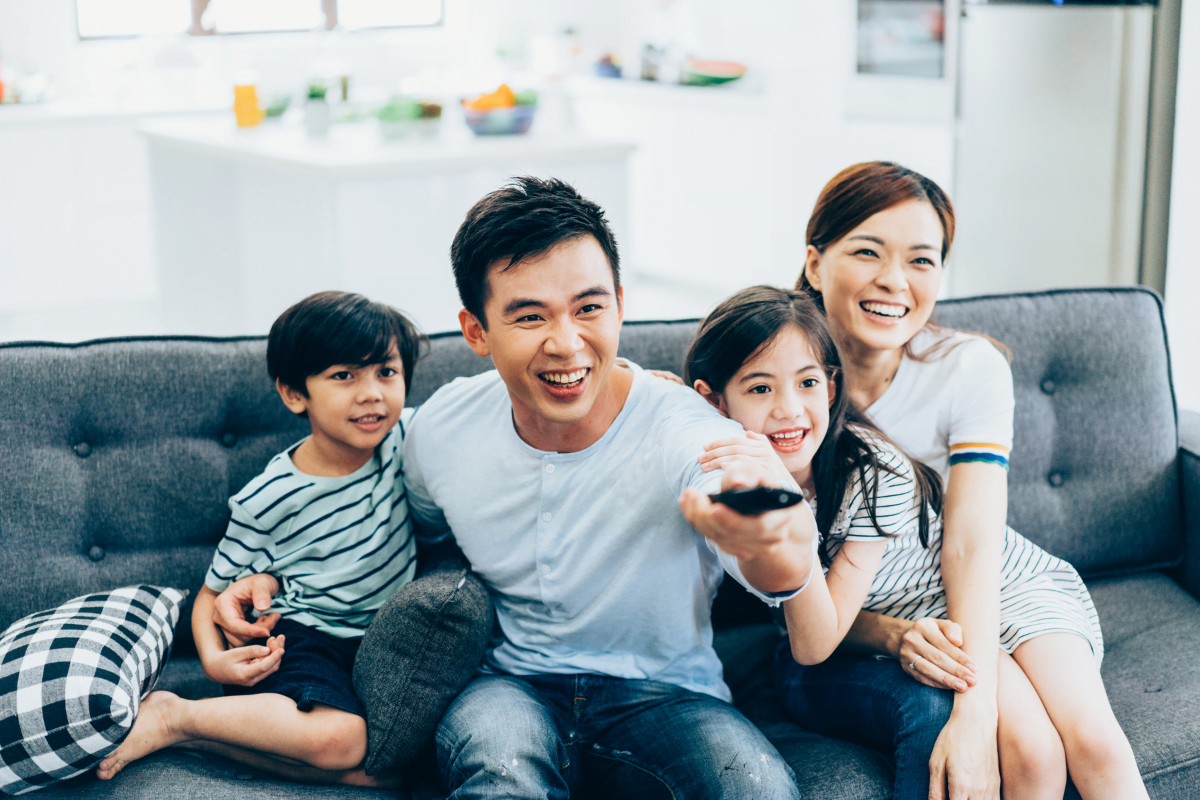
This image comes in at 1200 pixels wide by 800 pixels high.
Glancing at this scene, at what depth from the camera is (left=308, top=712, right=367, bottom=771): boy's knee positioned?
1435mm

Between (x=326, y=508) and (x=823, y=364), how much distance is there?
751 millimetres

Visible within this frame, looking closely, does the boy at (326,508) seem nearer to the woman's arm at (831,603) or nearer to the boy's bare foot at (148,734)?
the boy's bare foot at (148,734)

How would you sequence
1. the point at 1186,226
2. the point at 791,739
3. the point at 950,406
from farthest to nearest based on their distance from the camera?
the point at 1186,226, the point at 950,406, the point at 791,739

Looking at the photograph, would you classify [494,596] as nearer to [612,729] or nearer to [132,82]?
[612,729]

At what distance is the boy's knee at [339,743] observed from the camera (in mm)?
1435

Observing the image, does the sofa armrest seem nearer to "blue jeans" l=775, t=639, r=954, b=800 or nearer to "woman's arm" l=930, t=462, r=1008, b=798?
"woman's arm" l=930, t=462, r=1008, b=798

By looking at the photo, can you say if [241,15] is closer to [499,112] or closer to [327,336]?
[499,112]

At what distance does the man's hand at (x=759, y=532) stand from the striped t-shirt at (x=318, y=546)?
634 millimetres

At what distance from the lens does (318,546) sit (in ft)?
5.31

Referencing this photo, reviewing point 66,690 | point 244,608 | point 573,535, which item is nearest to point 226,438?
point 244,608

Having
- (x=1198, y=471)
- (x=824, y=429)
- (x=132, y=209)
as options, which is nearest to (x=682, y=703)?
(x=824, y=429)

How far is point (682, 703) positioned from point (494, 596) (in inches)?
12.4

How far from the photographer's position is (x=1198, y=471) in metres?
1.94

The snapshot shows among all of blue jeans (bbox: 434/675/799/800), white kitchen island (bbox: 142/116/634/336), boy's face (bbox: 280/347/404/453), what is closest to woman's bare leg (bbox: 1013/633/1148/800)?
blue jeans (bbox: 434/675/799/800)
